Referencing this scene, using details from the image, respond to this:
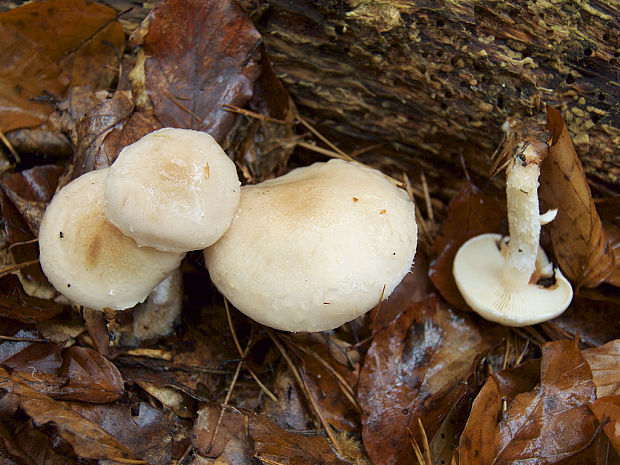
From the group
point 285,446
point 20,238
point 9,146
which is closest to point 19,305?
point 20,238

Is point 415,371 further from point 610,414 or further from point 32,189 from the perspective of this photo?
point 32,189

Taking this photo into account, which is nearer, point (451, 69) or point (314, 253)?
point (314, 253)

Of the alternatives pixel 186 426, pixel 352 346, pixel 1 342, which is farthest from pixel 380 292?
pixel 1 342

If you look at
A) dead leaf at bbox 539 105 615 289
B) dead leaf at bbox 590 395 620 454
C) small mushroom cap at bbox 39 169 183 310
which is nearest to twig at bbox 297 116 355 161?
dead leaf at bbox 539 105 615 289

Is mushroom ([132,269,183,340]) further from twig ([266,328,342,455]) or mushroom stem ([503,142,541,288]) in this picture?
mushroom stem ([503,142,541,288])

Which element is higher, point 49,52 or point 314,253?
point 314,253

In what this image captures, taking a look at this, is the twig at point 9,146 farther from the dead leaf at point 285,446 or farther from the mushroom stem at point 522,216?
the mushroom stem at point 522,216
